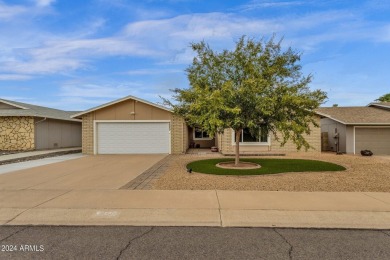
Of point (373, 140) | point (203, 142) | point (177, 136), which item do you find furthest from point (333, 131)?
point (177, 136)

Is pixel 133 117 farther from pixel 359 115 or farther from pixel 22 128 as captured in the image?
pixel 359 115

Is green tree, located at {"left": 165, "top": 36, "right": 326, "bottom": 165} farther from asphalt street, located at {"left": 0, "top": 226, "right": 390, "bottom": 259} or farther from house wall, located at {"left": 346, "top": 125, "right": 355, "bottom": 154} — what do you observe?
house wall, located at {"left": 346, "top": 125, "right": 355, "bottom": 154}

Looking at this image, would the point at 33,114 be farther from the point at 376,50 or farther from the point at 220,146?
the point at 376,50

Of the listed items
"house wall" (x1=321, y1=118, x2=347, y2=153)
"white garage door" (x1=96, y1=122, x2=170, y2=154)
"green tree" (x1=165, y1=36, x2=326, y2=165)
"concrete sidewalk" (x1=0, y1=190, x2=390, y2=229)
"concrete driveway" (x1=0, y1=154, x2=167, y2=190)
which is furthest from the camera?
"house wall" (x1=321, y1=118, x2=347, y2=153)

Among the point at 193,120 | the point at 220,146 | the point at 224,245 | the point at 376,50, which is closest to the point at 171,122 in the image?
the point at 220,146

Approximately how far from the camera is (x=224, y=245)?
4371mm

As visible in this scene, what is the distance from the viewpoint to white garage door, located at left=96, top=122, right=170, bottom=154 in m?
20.0

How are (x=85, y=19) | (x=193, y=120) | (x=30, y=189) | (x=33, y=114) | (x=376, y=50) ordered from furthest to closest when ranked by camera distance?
(x=33, y=114) → (x=376, y=50) → (x=85, y=19) → (x=193, y=120) → (x=30, y=189)

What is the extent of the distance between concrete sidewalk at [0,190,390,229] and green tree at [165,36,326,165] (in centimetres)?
416

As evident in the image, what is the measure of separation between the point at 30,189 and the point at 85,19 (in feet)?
33.2

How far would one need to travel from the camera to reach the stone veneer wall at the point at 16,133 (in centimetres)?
2034

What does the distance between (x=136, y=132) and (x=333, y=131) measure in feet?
52.2

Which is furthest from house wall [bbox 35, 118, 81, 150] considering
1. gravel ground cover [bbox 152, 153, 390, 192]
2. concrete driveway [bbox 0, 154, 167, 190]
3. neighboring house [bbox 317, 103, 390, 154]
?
neighboring house [bbox 317, 103, 390, 154]

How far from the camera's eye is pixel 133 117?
787 inches
